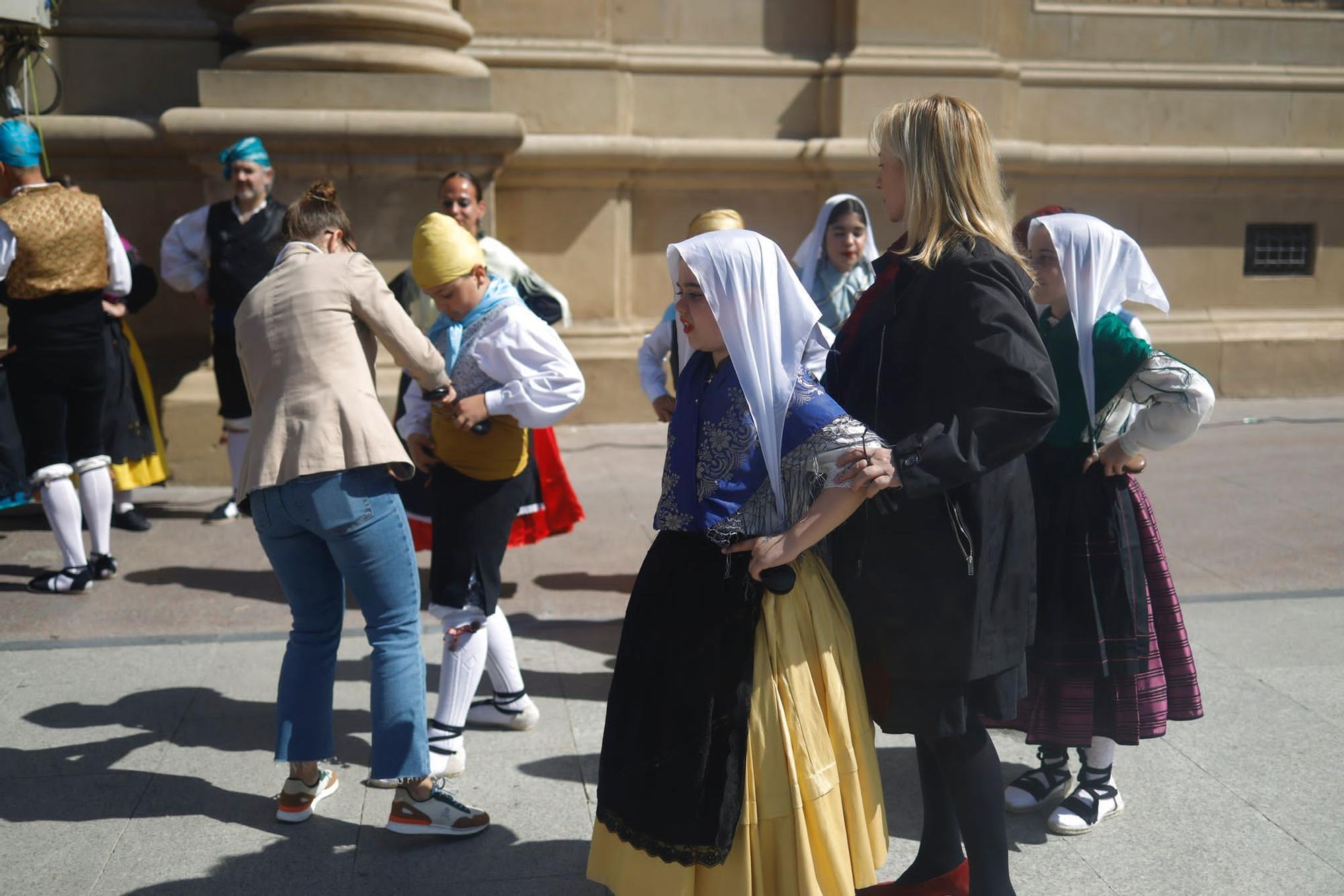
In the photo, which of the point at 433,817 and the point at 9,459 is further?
the point at 9,459

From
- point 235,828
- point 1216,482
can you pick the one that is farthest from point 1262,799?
point 1216,482

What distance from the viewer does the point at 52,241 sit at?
5809 millimetres

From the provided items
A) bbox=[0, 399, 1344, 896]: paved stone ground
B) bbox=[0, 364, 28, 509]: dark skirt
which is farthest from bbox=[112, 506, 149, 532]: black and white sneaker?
bbox=[0, 364, 28, 509]: dark skirt

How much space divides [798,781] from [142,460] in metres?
5.23

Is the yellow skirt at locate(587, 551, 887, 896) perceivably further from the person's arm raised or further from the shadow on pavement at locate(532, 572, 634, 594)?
the shadow on pavement at locate(532, 572, 634, 594)

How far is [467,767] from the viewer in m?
4.04

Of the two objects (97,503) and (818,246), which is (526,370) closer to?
(818,246)

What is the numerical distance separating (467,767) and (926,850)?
152 cm

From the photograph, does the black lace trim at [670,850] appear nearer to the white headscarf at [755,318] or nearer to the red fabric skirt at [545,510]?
the white headscarf at [755,318]

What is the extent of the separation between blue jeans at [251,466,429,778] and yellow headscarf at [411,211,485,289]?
68 centimetres

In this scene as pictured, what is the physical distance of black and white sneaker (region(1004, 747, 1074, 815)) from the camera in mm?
3746

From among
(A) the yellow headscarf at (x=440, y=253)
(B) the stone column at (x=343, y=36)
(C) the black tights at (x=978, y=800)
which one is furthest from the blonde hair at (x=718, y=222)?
(B) the stone column at (x=343, y=36)

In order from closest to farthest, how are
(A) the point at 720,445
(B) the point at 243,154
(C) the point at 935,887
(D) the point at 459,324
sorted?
(A) the point at 720,445
(C) the point at 935,887
(D) the point at 459,324
(B) the point at 243,154

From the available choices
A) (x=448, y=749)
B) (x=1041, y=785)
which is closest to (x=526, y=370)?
(x=448, y=749)
